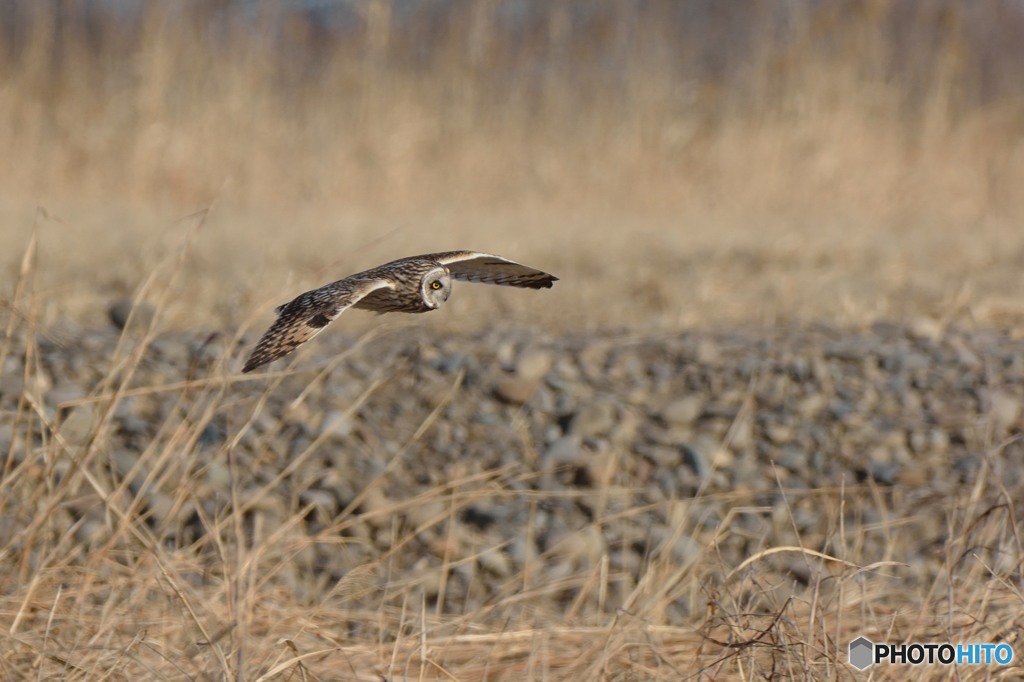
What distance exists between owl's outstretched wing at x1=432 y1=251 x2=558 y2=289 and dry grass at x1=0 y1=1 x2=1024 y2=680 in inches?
51.6

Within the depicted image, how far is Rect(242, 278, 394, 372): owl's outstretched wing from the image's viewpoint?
131cm

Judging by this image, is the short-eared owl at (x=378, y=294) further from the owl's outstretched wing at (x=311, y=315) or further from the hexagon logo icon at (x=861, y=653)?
the hexagon logo icon at (x=861, y=653)

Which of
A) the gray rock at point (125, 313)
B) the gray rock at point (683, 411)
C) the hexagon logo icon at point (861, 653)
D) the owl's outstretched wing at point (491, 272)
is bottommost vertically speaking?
the hexagon logo icon at point (861, 653)

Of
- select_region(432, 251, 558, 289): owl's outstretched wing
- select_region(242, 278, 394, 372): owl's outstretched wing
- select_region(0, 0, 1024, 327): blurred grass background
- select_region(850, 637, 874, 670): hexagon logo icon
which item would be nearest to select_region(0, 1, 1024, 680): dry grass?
select_region(0, 0, 1024, 327): blurred grass background

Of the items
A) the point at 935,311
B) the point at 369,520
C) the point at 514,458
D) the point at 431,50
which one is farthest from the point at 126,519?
the point at 431,50

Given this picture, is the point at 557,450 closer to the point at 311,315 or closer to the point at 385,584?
the point at 385,584

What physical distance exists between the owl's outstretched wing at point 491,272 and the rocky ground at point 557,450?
61.0 inches

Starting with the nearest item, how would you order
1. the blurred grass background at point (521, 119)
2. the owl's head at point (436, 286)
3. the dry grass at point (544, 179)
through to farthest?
the owl's head at point (436, 286) < the dry grass at point (544, 179) < the blurred grass background at point (521, 119)

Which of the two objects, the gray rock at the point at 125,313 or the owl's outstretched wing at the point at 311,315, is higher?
the owl's outstretched wing at the point at 311,315

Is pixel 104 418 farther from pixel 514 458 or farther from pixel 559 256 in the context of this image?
pixel 559 256

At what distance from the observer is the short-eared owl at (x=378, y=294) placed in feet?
4.33

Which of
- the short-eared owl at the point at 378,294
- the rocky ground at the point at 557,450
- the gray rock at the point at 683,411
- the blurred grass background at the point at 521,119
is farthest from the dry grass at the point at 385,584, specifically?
the blurred grass background at the point at 521,119

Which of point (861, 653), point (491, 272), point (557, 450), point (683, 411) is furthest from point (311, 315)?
point (683, 411)

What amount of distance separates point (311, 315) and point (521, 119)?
587 centimetres
